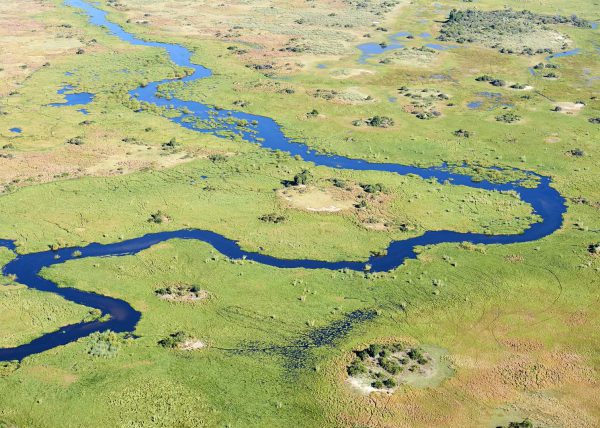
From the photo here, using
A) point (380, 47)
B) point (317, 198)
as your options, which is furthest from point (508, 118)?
point (380, 47)

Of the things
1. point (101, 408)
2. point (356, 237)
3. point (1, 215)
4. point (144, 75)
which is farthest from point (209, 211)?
point (144, 75)

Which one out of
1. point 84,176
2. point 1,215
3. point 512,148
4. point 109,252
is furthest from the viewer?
point 512,148

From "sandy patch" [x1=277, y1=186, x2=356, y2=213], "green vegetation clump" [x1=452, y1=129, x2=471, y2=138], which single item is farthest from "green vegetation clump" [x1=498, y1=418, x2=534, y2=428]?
"green vegetation clump" [x1=452, y1=129, x2=471, y2=138]

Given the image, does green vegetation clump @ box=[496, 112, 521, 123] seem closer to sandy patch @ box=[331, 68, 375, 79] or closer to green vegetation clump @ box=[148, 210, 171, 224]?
sandy patch @ box=[331, 68, 375, 79]

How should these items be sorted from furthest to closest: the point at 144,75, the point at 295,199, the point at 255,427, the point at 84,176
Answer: the point at 144,75 < the point at 84,176 < the point at 295,199 < the point at 255,427

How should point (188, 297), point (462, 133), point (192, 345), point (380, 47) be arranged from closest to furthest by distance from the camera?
point (192, 345)
point (188, 297)
point (462, 133)
point (380, 47)

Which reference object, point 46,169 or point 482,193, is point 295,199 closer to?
point 482,193

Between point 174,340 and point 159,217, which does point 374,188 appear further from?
point 174,340
